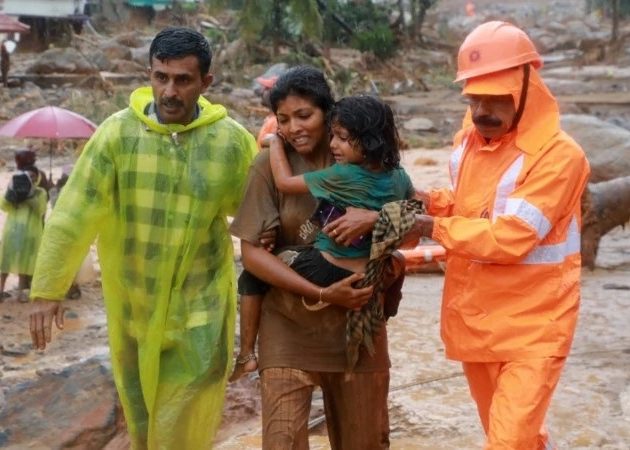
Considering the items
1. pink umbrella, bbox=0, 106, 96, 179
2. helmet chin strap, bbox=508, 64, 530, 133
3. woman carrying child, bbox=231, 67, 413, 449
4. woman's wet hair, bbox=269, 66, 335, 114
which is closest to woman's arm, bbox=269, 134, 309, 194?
woman carrying child, bbox=231, 67, 413, 449

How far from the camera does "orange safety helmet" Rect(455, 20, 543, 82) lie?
140 inches

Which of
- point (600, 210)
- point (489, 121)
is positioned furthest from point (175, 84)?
point (600, 210)

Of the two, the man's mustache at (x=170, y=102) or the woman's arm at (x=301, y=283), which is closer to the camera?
the woman's arm at (x=301, y=283)

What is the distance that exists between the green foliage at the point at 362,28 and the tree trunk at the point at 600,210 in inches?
936

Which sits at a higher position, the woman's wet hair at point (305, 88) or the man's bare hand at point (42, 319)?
the woman's wet hair at point (305, 88)

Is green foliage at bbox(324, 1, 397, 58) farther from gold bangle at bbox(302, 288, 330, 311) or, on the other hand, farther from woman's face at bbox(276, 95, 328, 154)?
gold bangle at bbox(302, 288, 330, 311)

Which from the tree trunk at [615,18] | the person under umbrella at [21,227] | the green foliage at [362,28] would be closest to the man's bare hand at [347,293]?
the person under umbrella at [21,227]

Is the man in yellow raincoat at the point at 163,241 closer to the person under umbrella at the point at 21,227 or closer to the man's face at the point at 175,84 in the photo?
the man's face at the point at 175,84

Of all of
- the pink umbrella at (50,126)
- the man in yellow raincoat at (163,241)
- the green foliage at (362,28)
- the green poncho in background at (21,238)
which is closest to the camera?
the man in yellow raincoat at (163,241)

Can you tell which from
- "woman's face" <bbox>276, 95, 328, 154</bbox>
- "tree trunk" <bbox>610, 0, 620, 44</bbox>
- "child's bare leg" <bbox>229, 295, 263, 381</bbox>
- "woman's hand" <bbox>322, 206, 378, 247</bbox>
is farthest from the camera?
"tree trunk" <bbox>610, 0, 620, 44</bbox>

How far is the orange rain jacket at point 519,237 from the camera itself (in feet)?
11.4

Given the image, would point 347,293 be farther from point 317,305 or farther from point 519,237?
point 519,237

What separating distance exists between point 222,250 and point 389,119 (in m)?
0.92

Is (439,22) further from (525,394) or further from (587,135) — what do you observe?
(525,394)
